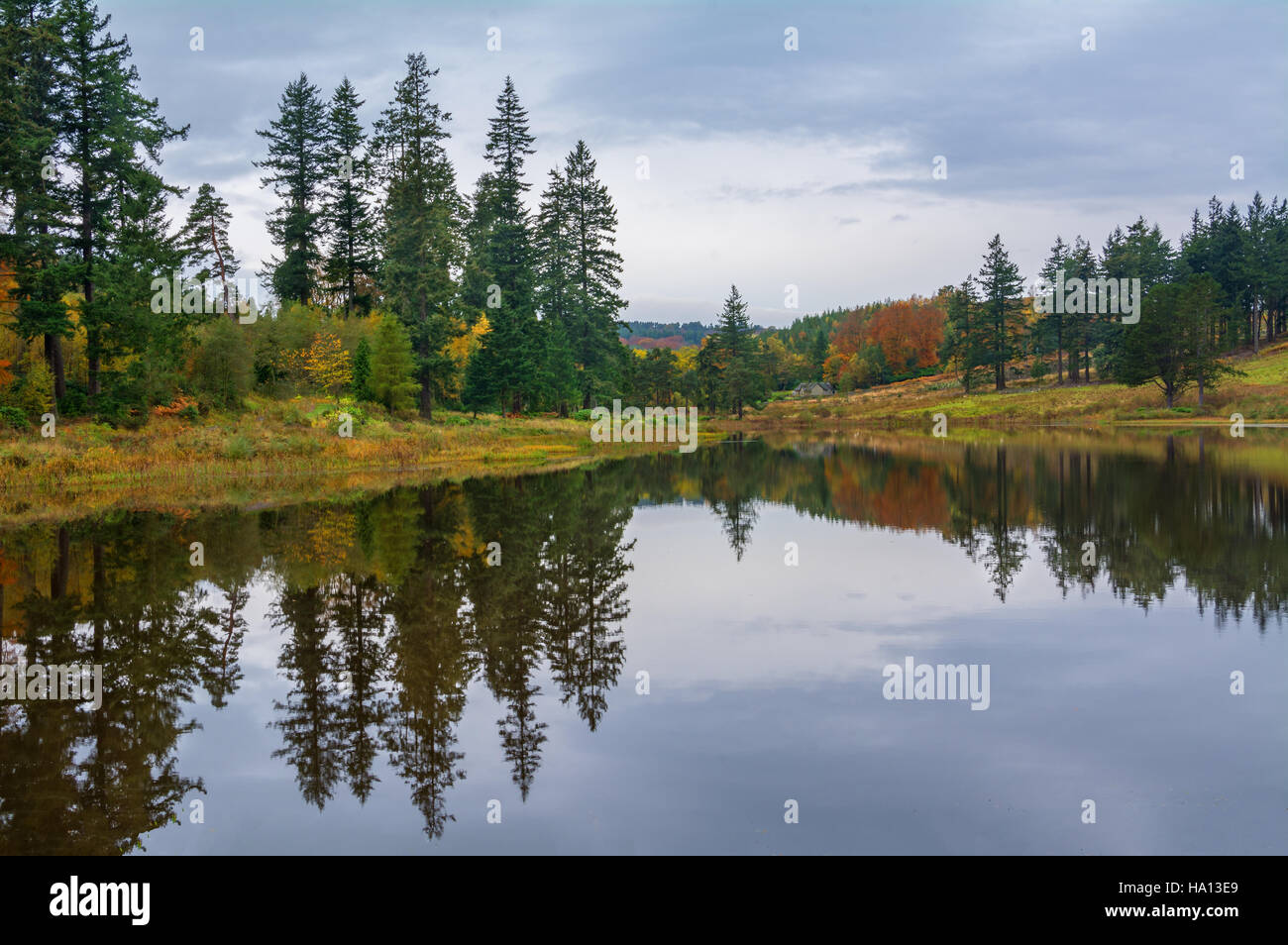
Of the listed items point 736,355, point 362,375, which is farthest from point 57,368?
point 736,355

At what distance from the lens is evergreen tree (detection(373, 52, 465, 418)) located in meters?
45.4

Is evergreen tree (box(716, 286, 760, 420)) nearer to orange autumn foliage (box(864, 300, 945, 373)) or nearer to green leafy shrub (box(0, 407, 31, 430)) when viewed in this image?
Result: orange autumn foliage (box(864, 300, 945, 373))

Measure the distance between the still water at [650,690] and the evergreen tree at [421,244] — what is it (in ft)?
91.4

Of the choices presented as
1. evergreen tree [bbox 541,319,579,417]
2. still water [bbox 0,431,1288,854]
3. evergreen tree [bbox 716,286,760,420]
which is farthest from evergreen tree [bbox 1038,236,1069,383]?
still water [bbox 0,431,1288,854]

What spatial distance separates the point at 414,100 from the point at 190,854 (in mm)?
49543

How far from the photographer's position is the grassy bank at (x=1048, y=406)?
6000cm

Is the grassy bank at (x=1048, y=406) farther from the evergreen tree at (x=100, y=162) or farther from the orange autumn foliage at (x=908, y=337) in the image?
the evergreen tree at (x=100, y=162)

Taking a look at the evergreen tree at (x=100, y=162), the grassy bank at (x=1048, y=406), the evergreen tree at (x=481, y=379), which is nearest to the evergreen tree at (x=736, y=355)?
the grassy bank at (x=1048, y=406)

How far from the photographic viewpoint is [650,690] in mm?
9070

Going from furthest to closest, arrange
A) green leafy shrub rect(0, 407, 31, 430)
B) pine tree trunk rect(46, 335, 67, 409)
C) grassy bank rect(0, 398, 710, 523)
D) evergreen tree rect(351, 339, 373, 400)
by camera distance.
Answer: evergreen tree rect(351, 339, 373, 400) < pine tree trunk rect(46, 335, 67, 409) < green leafy shrub rect(0, 407, 31, 430) < grassy bank rect(0, 398, 710, 523)

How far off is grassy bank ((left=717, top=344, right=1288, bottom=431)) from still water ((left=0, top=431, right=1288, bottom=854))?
48.8 metres

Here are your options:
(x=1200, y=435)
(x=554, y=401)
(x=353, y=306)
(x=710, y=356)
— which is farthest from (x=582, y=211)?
(x=1200, y=435)

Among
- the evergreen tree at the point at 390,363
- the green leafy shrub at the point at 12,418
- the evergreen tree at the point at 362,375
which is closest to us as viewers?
the green leafy shrub at the point at 12,418

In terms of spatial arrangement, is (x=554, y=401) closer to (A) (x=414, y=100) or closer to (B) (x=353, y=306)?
(B) (x=353, y=306)
